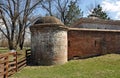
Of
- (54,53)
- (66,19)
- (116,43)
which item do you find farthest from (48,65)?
(66,19)

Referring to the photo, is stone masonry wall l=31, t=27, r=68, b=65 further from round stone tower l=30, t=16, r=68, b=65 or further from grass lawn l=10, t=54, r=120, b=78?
grass lawn l=10, t=54, r=120, b=78

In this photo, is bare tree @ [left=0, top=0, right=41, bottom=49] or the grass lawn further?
bare tree @ [left=0, top=0, right=41, bottom=49]

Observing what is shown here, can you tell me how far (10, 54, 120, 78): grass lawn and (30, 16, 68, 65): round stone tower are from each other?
3.88ft

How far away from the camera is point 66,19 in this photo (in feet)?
173

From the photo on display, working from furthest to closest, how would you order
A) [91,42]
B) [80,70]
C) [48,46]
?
1. [91,42]
2. [48,46]
3. [80,70]

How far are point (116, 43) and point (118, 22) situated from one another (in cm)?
1175

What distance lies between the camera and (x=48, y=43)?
19328 millimetres

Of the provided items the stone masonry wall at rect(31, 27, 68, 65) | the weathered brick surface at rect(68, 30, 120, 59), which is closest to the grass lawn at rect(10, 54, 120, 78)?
the stone masonry wall at rect(31, 27, 68, 65)

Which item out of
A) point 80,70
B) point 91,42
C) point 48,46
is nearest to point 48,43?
point 48,46

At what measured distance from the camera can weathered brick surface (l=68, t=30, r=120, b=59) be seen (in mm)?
22781

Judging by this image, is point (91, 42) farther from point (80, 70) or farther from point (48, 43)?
point (80, 70)

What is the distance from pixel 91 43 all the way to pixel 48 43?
545 cm

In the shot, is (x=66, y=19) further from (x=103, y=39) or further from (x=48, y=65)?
(x=48, y=65)

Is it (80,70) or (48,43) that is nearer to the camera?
(80,70)
